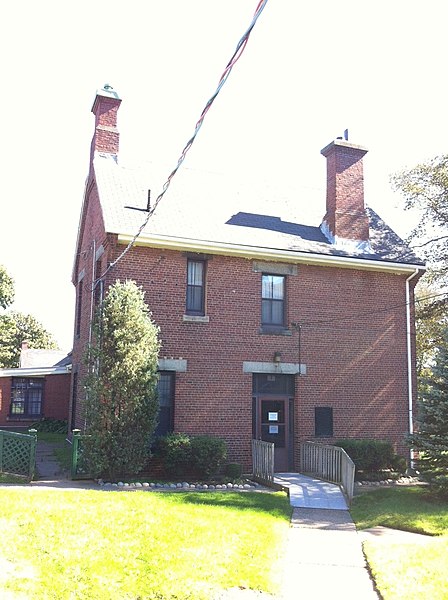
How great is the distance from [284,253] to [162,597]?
11867 millimetres

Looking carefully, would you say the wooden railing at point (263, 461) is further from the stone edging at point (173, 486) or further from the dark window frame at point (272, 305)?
the dark window frame at point (272, 305)

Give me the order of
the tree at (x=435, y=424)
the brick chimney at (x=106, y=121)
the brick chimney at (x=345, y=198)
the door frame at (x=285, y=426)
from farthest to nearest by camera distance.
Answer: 1. the brick chimney at (x=106, y=121)
2. the brick chimney at (x=345, y=198)
3. the door frame at (x=285, y=426)
4. the tree at (x=435, y=424)

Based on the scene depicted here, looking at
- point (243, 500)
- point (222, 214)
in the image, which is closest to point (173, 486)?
point (243, 500)

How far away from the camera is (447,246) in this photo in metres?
25.9

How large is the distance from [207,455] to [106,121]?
12.1m

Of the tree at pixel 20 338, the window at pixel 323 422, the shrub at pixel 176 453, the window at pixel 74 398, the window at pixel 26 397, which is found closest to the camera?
the shrub at pixel 176 453

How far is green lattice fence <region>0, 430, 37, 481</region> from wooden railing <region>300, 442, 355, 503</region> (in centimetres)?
709

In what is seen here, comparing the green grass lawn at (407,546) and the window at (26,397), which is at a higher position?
the window at (26,397)

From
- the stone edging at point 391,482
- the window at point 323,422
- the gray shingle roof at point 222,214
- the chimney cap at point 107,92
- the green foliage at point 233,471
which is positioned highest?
the chimney cap at point 107,92

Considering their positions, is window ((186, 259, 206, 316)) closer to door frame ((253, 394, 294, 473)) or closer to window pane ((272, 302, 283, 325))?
window pane ((272, 302, 283, 325))

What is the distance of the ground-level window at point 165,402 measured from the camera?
15.8 m

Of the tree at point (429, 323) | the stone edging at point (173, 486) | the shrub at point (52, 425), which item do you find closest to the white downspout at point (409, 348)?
the tree at point (429, 323)

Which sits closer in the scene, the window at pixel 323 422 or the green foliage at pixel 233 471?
the green foliage at pixel 233 471

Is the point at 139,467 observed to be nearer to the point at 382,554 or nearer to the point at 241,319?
the point at 241,319
